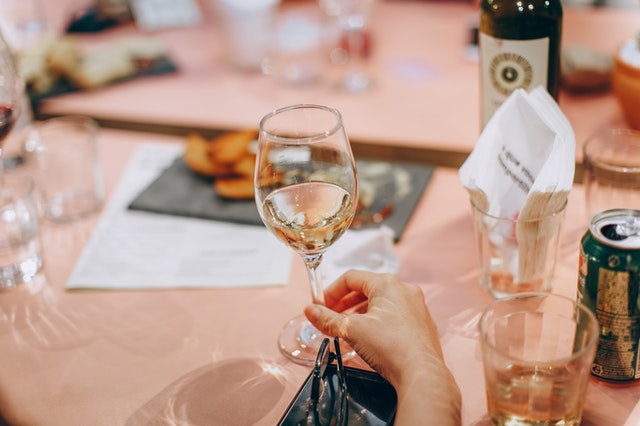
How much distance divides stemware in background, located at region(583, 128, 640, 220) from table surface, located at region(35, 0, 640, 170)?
0.13 metres

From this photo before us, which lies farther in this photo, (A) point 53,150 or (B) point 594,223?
(A) point 53,150

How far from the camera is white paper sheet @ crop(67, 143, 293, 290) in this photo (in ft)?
3.50

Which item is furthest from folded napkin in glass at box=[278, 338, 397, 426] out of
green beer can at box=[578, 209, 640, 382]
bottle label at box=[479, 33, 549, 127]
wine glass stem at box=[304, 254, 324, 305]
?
bottle label at box=[479, 33, 549, 127]

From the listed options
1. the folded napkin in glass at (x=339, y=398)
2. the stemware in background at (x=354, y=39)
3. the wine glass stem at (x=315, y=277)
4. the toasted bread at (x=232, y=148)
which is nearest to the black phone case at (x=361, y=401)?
the folded napkin in glass at (x=339, y=398)

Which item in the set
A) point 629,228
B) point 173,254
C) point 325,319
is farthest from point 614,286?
point 173,254

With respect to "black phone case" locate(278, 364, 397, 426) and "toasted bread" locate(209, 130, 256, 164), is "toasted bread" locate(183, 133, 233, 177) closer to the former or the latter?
"toasted bread" locate(209, 130, 256, 164)

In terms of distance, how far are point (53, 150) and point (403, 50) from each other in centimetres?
88

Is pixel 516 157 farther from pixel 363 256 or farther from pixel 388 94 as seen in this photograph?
pixel 388 94

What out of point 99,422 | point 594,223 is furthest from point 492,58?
point 99,422

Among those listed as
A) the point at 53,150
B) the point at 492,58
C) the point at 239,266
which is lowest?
the point at 239,266

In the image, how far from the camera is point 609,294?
2.41 feet

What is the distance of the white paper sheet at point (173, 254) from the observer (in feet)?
3.50

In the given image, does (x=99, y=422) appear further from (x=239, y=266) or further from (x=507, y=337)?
(x=507, y=337)

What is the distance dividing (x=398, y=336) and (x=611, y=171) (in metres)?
0.45
